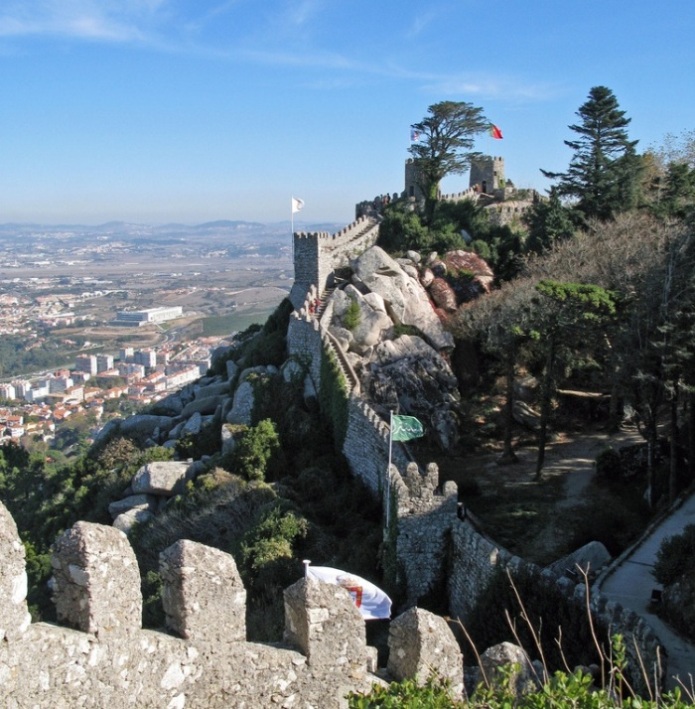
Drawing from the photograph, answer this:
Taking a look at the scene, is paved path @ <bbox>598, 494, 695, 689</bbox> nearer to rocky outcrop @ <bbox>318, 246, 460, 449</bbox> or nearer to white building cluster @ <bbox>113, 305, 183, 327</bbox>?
rocky outcrop @ <bbox>318, 246, 460, 449</bbox>

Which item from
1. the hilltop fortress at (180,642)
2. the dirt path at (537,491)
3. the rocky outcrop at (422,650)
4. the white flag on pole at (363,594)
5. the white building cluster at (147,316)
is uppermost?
the hilltop fortress at (180,642)

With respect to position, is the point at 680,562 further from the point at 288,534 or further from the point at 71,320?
the point at 71,320

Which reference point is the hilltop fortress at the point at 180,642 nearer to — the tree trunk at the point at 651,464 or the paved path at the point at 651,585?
the paved path at the point at 651,585

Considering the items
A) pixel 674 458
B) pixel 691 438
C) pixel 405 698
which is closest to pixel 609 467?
pixel 691 438

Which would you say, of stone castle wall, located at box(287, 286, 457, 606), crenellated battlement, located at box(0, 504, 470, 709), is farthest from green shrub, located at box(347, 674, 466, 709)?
stone castle wall, located at box(287, 286, 457, 606)

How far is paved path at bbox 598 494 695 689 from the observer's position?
11.3 metres

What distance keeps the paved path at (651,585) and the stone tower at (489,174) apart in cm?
2578

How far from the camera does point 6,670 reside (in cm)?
503

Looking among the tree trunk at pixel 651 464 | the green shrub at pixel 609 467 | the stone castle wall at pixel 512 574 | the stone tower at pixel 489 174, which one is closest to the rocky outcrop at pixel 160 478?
the stone castle wall at pixel 512 574

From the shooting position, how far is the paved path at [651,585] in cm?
1128

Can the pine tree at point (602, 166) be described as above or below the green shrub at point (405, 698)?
above

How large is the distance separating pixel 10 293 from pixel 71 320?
95.2 feet

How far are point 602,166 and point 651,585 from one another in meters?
23.4

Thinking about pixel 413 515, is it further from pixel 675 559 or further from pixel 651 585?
pixel 675 559
